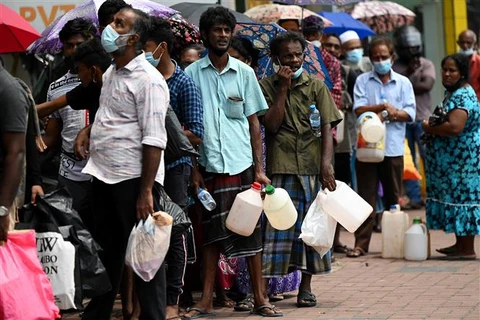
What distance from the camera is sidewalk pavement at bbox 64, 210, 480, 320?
8742 mm

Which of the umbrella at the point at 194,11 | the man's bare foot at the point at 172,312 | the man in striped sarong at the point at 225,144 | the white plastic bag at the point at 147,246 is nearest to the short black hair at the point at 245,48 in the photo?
the umbrella at the point at 194,11

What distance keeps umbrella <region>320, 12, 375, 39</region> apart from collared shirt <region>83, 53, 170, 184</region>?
9525mm

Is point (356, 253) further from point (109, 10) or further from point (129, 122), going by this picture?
point (129, 122)

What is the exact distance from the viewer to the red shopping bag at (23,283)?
6168 mm

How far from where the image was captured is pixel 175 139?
25.6ft

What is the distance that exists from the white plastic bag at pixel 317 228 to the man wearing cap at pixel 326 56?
3.32m

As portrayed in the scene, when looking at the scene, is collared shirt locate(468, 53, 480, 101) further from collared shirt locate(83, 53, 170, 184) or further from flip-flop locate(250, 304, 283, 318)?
collared shirt locate(83, 53, 170, 184)

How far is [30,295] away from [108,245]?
4.21 feet

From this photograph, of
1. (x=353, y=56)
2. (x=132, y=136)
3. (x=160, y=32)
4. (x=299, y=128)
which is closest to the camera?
(x=132, y=136)

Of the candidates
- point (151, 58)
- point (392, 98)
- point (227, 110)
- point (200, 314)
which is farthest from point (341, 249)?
point (151, 58)

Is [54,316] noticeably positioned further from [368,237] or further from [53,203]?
[368,237]

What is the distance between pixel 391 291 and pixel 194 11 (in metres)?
2.99

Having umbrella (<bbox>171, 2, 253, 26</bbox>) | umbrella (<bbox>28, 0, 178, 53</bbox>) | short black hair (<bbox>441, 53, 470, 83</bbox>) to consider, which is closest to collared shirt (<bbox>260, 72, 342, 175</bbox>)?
umbrella (<bbox>28, 0, 178, 53</bbox>)

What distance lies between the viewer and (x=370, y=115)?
12.0 meters
